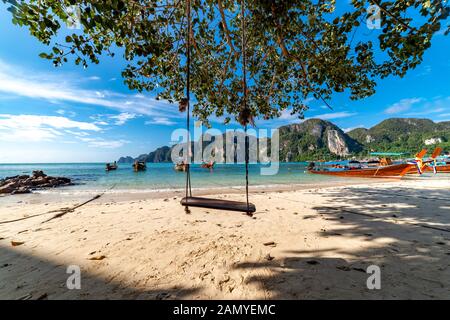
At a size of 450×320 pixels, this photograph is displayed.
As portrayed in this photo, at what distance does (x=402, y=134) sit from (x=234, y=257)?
179 meters

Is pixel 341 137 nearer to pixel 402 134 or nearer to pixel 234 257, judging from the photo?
pixel 402 134

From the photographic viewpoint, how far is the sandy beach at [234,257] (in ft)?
7.29

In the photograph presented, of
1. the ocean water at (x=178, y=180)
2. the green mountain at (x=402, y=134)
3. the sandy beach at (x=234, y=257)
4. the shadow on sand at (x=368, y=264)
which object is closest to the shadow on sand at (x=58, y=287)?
the sandy beach at (x=234, y=257)

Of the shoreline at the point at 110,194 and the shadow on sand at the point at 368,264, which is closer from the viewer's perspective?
the shadow on sand at the point at 368,264

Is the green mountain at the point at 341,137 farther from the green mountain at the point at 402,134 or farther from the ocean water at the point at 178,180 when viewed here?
the ocean water at the point at 178,180

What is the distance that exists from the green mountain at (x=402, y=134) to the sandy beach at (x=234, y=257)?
445 ft

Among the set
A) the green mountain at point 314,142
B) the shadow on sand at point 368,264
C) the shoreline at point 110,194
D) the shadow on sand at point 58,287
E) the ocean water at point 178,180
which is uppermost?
the green mountain at point 314,142

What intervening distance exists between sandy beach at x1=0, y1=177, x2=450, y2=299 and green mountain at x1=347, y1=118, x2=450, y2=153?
13551cm

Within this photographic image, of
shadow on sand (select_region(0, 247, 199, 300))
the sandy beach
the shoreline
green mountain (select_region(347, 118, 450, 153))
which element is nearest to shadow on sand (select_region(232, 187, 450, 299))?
the sandy beach

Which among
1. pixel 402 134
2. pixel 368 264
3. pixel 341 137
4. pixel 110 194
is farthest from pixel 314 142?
pixel 368 264

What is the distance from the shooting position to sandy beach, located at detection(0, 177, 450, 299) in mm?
2221

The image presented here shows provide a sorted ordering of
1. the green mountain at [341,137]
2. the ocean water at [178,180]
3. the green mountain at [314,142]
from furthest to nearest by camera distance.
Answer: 1. the green mountain at [314,142]
2. the green mountain at [341,137]
3. the ocean water at [178,180]
